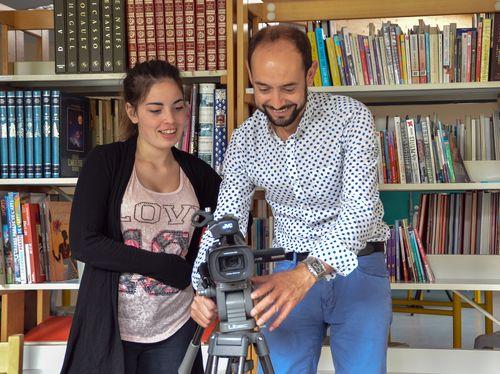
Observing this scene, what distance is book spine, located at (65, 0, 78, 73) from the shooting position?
270 cm

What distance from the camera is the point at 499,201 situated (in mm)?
2871

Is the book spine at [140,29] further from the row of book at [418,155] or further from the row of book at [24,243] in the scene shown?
the row of book at [418,155]

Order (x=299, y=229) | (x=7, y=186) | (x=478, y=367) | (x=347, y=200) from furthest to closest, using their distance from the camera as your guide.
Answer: (x=7, y=186) → (x=478, y=367) → (x=299, y=229) → (x=347, y=200)

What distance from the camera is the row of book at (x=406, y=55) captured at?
8.80 ft

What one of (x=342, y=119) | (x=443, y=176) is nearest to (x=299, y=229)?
(x=342, y=119)

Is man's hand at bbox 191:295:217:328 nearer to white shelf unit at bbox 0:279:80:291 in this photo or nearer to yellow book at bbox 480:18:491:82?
white shelf unit at bbox 0:279:80:291

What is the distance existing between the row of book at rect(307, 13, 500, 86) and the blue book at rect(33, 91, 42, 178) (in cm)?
107

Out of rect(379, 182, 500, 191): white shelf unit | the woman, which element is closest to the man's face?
the woman

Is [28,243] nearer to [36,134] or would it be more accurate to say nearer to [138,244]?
[36,134]

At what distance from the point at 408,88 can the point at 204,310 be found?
151cm

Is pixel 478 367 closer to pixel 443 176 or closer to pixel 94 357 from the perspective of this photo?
pixel 443 176

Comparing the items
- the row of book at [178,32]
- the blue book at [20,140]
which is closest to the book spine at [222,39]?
the row of book at [178,32]

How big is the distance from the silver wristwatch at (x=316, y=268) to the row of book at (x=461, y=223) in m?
1.59

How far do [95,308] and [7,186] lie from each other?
1210 mm
